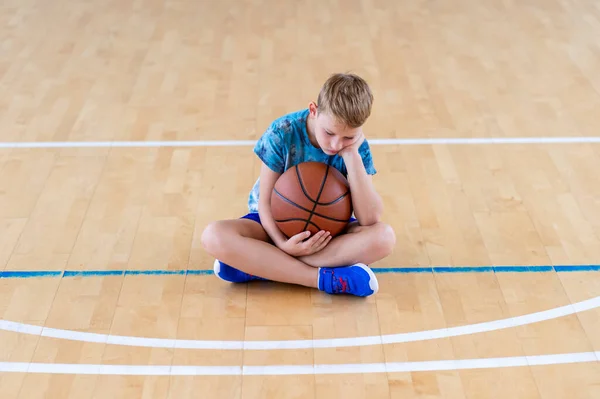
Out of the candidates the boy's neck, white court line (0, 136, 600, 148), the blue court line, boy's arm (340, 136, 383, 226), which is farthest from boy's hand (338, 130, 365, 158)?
white court line (0, 136, 600, 148)

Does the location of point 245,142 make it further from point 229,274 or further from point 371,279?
point 371,279

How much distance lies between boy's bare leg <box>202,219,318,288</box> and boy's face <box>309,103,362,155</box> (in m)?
0.45

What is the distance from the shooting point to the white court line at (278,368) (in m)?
2.42

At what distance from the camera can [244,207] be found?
3.33m

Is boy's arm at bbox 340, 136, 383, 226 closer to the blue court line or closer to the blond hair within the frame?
the blond hair

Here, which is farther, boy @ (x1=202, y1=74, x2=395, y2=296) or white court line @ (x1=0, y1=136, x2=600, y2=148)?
white court line @ (x1=0, y1=136, x2=600, y2=148)

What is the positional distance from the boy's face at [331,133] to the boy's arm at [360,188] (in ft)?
0.25

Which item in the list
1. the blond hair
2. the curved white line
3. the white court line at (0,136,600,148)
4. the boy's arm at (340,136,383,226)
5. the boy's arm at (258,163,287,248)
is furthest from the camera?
the white court line at (0,136,600,148)

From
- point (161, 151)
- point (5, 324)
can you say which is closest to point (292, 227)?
point (5, 324)

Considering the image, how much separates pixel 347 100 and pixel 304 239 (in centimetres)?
58

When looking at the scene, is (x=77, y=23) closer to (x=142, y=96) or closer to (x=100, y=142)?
(x=142, y=96)

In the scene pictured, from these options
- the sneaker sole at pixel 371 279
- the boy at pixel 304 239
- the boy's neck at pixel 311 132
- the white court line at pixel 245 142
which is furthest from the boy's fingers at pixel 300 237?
the white court line at pixel 245 142

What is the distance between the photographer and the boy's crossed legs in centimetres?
271

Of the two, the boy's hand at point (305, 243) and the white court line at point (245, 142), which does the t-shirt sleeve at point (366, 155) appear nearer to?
the boy's hand at point (305, 243)
